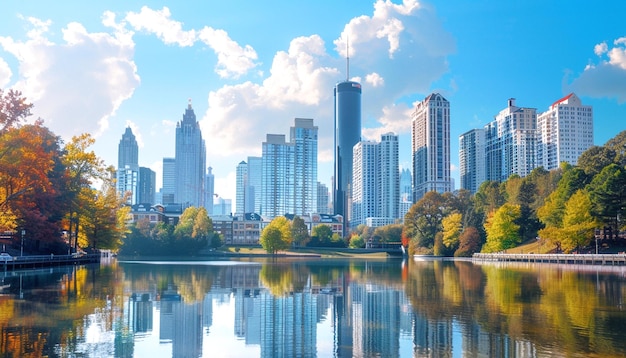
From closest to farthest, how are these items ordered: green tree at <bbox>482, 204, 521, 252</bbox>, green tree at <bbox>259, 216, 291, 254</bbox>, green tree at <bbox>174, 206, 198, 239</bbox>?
green tree at <bbox>482, 204, 521, 252</bbox> → green tree at <bbox>259, 216, 291, 254</bbox> → green tree at <bbox>174, 206, 198, 239</bbox>

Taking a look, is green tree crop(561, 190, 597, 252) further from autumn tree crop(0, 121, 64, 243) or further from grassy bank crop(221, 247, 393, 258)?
grassy bank crop(221, 247, 393, 258)

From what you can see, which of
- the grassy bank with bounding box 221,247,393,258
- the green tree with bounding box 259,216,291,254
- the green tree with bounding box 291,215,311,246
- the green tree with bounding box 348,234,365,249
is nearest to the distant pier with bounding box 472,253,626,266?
the green tree with bounding box 259,216,291,254

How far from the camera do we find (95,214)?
7306 cm

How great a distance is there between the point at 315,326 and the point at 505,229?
86769mm

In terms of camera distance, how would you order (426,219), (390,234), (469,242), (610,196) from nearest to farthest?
(610,196) → (469,242) → (426,219) → (390,234)

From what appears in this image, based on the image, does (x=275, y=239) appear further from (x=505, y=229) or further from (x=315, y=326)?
(x=315, y=326)

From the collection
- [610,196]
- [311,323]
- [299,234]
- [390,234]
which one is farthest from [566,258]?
[390,234]

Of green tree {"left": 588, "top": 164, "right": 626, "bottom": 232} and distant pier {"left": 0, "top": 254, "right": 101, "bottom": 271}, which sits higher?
green tree {"left": 588, "top": 164, "right": 626, "bottom": 232}

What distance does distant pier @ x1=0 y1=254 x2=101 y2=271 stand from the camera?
5316 cm

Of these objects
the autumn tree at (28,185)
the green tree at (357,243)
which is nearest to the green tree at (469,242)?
the green tree at (357,243)

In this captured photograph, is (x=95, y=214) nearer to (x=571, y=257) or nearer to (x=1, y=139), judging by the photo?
(x=1, y=139)

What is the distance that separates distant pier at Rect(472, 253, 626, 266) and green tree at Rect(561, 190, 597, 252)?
2621mm

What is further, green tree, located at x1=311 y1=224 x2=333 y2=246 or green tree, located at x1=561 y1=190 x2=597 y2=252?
green tree, located at x1=311 y1=224 x2=333 y2=246

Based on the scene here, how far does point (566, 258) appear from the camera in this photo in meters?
78.8
